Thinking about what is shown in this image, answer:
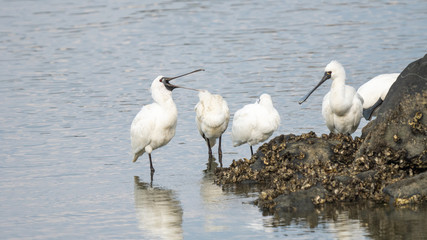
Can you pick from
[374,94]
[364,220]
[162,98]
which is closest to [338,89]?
[374,94]

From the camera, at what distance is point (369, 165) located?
992cm

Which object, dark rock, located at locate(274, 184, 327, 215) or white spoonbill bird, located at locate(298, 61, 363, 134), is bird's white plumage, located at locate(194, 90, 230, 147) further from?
dark rock, located at locate(274, 184, 327, 215)

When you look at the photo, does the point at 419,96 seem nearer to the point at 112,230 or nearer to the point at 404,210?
the point at 404,210

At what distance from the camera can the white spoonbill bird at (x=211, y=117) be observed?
43.8ft

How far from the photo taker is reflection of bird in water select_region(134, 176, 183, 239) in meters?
9.13

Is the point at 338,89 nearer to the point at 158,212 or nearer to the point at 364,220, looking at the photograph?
the point at 158,212

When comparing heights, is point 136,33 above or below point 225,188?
above

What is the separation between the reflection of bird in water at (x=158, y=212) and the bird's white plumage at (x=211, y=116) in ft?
5.81

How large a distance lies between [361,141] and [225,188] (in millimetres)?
1785

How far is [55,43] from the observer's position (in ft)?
85.5

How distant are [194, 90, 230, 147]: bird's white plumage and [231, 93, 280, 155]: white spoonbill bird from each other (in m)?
0.24

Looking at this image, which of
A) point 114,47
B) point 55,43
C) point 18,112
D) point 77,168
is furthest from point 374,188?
point 55,43

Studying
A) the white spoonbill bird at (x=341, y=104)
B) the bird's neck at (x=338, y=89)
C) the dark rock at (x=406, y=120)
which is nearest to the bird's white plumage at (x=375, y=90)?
the white spoonbill bird at (x=341, y=104)

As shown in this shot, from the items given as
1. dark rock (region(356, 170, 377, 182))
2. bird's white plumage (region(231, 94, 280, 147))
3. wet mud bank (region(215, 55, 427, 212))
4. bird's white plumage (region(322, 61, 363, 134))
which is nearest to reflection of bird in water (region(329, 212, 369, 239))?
wet mud bank (region(215, 55, 427, 212))
